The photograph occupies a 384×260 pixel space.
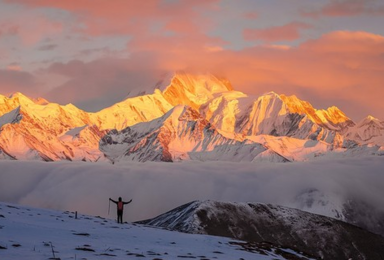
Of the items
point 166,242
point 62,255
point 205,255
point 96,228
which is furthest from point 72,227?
point 62,255

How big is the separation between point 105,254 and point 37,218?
22110mm

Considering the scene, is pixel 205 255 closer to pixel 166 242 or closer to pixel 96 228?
pixel 166 242

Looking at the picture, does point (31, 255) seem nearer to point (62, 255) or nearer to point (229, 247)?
point (62, 255)

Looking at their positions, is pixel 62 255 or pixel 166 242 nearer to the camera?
pixel 62 255

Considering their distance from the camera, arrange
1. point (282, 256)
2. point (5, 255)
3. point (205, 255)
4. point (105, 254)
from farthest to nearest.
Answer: point (282, 256) < point (205, 255) < point (105, 254) < point (5, 255)

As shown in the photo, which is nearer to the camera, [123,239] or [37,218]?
[123,239]

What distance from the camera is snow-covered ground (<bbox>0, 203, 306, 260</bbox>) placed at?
49.3 metres

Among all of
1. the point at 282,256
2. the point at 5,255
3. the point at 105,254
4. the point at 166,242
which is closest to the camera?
the point at 5,255

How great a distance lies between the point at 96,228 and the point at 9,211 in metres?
9.45

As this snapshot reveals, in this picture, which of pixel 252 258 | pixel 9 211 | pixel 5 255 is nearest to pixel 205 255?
pixel 252 258

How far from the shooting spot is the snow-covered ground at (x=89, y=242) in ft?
162

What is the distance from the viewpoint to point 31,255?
46156mm

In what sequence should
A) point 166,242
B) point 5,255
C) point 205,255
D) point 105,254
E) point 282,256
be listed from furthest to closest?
point 282,256, point 166,242, point 205,255, point 105,254, point 5,255

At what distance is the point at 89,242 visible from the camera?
56062 mm
